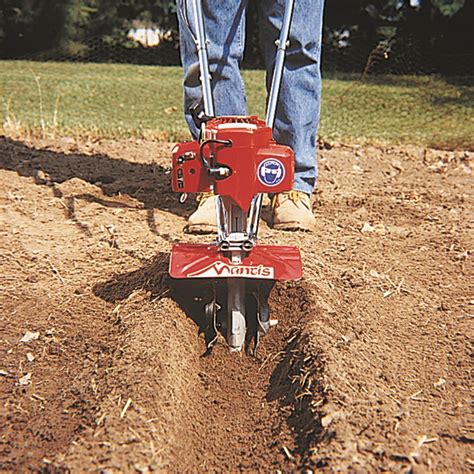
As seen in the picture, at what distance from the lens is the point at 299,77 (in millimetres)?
3199

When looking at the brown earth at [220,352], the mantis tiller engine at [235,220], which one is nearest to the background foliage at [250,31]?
the brown earth at [220,352]

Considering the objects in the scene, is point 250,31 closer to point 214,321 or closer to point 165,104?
point 165,104

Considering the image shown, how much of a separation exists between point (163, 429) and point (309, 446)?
322 mm

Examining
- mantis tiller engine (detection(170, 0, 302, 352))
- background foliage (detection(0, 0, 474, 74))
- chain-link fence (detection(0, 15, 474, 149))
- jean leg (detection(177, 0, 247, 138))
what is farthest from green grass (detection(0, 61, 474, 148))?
mantis tiller engine (detection(170, 0, 302, 352))

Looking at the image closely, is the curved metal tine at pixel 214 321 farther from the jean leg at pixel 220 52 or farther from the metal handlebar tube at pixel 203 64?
the jean leg at pixel 220 52

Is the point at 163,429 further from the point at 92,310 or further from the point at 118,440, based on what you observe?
the point at 92,310

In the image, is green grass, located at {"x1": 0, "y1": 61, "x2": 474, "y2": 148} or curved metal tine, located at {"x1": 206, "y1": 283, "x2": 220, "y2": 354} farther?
green grass, located at {"x1": 0, "y1": 61, "x2": 474, "y2": 148}

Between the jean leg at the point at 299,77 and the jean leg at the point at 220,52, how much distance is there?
141 millimetres

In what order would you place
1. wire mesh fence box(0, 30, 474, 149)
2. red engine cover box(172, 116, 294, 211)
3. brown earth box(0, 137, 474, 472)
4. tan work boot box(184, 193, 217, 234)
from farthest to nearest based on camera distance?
wire mesh fence box(0, 30, 474, 149), tan work boot box(184, 193, 217, 234), red engine cover box(172, 116, 294, 211), brown earth box(0, 137, 474, 472)

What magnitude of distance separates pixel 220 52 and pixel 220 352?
136cm

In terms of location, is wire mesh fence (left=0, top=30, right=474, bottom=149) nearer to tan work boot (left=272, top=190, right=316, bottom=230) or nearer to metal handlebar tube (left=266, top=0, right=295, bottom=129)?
tan work boot (left=272, top=190, right=316, bottom=230)

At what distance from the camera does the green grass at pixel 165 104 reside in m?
6.03

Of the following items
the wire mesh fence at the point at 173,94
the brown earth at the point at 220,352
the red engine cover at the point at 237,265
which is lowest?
the wire mesh fence at the point at 173,94

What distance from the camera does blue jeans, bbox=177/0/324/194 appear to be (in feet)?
9.99
